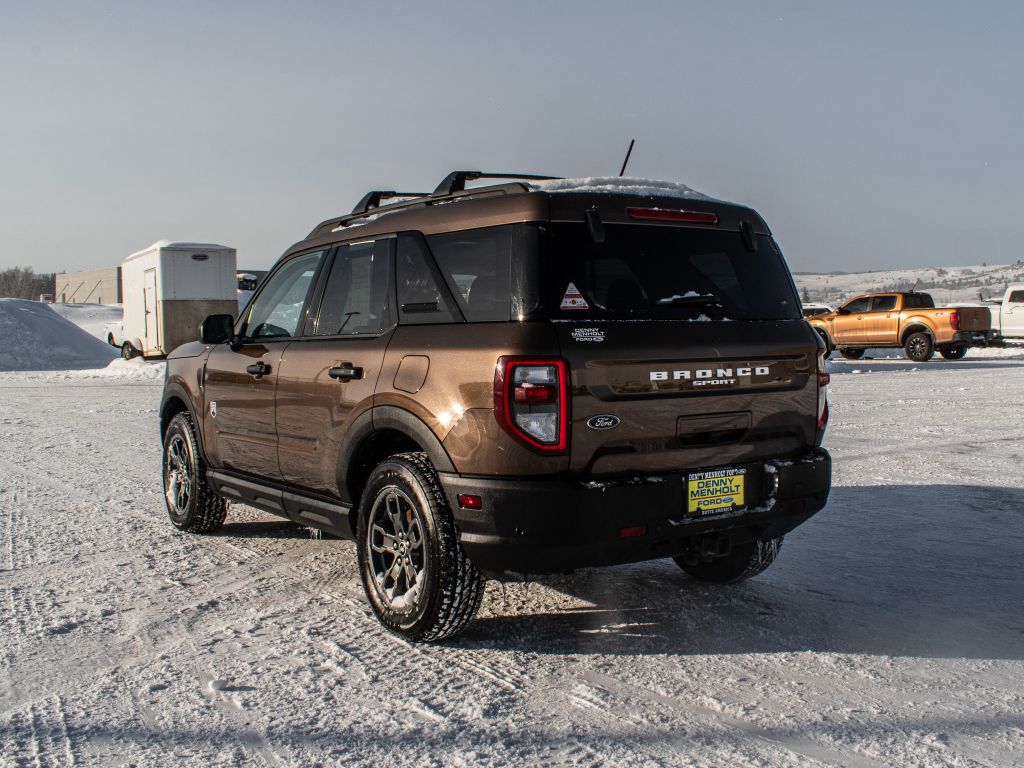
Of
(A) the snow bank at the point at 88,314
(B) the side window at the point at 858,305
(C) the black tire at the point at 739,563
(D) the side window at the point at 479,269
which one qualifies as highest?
(A) the snow bank at the point at 88,314

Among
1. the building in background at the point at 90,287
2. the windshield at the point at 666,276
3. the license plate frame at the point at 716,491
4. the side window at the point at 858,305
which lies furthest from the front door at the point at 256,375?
the building in background at the point at 90,287

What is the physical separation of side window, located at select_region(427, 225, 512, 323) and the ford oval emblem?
541mm

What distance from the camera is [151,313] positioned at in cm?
2509

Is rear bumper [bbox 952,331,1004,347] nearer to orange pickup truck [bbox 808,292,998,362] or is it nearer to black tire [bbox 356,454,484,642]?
orange pickup truck [bbox 808,292,998,362]

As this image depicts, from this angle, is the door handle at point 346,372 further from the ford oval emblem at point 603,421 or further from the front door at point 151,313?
the front door at point 151,313

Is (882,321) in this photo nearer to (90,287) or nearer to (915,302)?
(915,302)

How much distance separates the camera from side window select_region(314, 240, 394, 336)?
463cm

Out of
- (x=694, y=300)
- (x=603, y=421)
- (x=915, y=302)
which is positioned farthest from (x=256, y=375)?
(x=915, y=302)

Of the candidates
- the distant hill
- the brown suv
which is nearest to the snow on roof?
the brown suv

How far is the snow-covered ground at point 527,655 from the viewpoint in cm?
319

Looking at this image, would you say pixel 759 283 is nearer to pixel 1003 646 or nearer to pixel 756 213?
pixel 756 213

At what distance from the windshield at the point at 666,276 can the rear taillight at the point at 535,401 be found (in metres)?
0.27

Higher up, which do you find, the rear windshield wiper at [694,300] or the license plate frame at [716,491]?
the rear windshield wiper at [694,300]

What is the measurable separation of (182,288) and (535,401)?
2251cm
